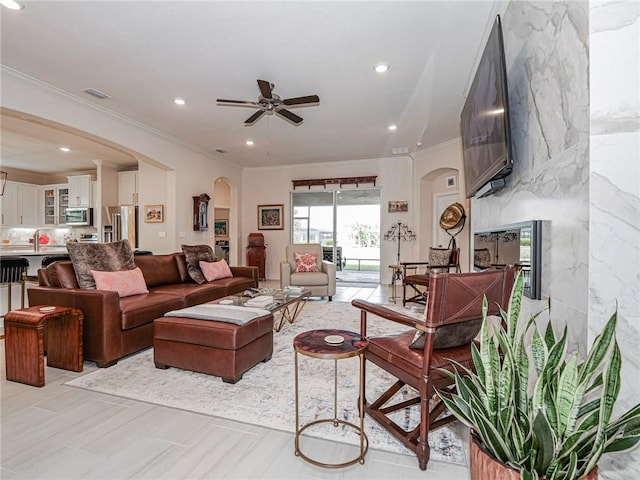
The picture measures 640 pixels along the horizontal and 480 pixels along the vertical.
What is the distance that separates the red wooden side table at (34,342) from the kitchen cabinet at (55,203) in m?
6.81

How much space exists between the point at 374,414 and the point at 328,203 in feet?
20.7

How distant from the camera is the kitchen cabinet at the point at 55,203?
26.2ft

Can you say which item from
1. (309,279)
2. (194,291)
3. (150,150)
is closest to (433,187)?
(309,279)

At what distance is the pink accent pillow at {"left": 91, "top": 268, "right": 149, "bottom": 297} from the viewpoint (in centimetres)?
312

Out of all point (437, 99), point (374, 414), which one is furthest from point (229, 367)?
point (437, 99)

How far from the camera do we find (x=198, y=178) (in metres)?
6.55

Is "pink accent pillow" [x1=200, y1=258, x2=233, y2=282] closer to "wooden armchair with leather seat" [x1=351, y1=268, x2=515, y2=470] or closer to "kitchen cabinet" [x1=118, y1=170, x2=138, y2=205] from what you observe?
"kitchen cabinet" [x1=118, y1=170, x2=138, y2=205]

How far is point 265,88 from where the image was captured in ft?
10.8

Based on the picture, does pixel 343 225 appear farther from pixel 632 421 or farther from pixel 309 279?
pixel 632 421

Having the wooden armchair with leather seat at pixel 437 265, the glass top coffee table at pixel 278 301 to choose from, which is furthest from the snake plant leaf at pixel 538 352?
the wooden armchair with leather seat at pixel 437 265

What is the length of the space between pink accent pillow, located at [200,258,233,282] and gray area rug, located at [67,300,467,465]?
64.5 inches

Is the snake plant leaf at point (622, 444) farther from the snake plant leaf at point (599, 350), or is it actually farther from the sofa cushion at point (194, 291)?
the sofa cushion at point (194, 291)

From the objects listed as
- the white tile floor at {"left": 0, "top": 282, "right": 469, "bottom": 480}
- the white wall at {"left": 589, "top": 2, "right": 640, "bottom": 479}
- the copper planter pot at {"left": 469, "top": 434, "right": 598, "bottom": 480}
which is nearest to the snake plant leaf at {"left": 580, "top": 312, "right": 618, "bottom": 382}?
the copper planter pot at {"left": 469, "top": 434, "right": 598, "bottom": 480}

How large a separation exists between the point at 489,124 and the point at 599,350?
1731mm
